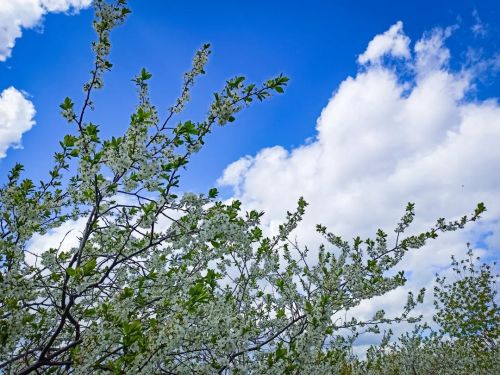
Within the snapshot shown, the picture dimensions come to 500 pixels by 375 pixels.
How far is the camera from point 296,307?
252 inches

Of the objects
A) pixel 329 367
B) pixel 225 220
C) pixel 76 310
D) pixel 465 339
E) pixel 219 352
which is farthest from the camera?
pixel 465 339

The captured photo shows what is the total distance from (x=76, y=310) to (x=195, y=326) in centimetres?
187

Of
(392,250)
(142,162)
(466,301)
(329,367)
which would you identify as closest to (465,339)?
(466,301)

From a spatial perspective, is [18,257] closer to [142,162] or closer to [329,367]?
[142,162]

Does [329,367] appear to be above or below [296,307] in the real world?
below

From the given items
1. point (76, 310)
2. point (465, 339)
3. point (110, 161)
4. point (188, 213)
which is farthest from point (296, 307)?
point (465, 339)

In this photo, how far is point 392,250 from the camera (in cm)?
762

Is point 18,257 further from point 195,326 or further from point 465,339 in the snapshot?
A: point 465,339

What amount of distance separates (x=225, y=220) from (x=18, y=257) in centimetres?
245

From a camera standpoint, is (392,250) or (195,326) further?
(392,250)

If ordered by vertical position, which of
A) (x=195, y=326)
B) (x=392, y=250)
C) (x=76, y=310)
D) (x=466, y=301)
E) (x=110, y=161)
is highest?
(x=466, y=301)

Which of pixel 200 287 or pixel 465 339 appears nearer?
pixel 200 287

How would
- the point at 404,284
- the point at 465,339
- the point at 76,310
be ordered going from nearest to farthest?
the point at 76,310, the point at 404,284, the point at 465,339

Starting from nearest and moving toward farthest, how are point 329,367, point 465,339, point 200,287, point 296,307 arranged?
1. point 200,287
2. point 329,367
3. point 296,307
4. point 465,339
